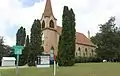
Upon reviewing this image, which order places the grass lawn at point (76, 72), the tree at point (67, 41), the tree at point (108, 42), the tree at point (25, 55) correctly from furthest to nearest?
1. the tree at point (108, 42)
2. the tree at point (25, 55)
3. the tree at point (67, 41)
4. the grass lawn at point (76, 72)

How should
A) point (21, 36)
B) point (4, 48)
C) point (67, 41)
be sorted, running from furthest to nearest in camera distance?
point (4, 48) → point (21, 36) → point (67, 41)

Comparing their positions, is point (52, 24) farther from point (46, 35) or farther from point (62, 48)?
point (62, 48)

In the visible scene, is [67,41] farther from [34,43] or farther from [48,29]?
[48,29]

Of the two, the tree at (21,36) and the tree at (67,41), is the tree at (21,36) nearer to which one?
the tree at (21,36)

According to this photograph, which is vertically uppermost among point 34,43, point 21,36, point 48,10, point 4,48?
point 48,10

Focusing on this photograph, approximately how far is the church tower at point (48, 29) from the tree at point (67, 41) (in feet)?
152

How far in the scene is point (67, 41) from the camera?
37.8m

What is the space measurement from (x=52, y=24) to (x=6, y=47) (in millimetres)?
16843

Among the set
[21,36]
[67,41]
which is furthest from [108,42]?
[67,41]

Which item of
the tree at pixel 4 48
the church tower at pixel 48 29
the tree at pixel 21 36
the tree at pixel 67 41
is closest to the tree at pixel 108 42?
the church tower at pixel 48 29

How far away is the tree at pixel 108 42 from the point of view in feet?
243

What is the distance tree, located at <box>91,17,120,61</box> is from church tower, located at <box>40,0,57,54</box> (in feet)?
51.5

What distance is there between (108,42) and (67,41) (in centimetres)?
3956

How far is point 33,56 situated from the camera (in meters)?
48.4
